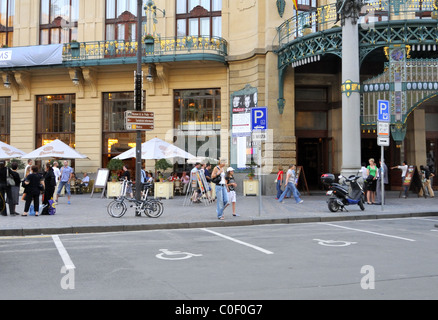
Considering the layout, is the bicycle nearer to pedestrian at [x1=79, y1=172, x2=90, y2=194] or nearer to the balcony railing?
pedestrian at [x1=79, y1=172, x2=90, y2=194]

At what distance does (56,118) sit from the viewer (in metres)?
26.5

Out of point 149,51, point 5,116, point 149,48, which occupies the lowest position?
point 5,116

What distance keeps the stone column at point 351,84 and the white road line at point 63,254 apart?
41.1 feet

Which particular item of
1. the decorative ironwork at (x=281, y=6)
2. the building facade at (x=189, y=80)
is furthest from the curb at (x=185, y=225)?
the decorative ironwork at (x=281, y=6)

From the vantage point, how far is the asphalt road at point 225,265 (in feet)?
17.8

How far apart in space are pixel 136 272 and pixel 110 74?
2067 cm

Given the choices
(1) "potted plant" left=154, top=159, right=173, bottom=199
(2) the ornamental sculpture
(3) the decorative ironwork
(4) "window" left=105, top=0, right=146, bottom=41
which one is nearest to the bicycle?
(1) "potted plant" left=154, top=159, right=173, bottom=199

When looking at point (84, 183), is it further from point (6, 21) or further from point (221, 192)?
point (221, 192)

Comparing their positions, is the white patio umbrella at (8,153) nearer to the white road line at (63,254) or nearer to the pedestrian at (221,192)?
the white road line at (63,254)

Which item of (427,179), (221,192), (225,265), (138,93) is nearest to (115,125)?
(138,93)

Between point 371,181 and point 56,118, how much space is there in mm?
18205

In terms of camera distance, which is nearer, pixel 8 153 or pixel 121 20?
pixel 8 153
